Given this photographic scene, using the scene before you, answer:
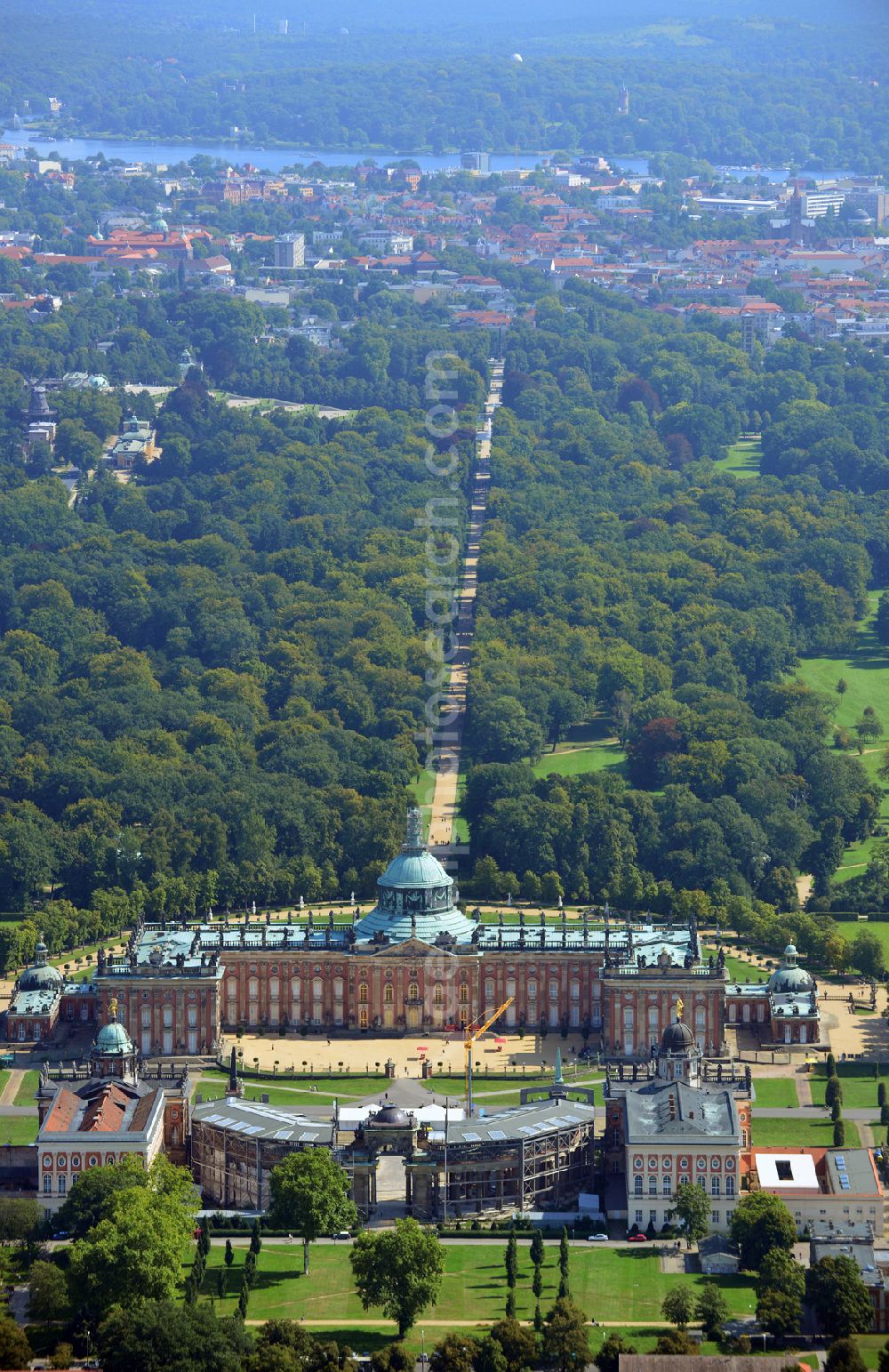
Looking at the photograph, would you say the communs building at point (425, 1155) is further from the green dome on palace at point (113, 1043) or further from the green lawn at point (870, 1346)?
the green lawn at point (870, 1346)

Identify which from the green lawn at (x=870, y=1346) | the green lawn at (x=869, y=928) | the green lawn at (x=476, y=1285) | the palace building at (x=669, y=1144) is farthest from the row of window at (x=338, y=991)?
the green lawn at (x=870, y=1346)

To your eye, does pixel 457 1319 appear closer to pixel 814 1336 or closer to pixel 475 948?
pixel 814 1336

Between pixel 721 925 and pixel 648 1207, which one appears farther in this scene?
pixel 721 925

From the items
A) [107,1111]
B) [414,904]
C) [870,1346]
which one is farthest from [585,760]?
[870,1346]

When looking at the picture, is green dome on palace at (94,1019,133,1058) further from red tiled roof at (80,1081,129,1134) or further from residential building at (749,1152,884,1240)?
residential building at (749,1152,884,1240)

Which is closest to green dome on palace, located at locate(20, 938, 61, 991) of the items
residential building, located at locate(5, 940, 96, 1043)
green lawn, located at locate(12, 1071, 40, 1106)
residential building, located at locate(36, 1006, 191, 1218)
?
residential building, located at locate(5, 940, 96, 1043)

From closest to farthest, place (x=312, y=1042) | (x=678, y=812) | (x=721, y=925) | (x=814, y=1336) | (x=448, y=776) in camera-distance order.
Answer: (x=814, y=1336), (x=312, y=1042), (x=721, y=925), (x=678, y=812), (x=448, y=776)

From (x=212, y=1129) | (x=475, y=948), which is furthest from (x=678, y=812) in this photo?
(x=212, y=1129)

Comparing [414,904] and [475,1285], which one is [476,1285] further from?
[414,904]
